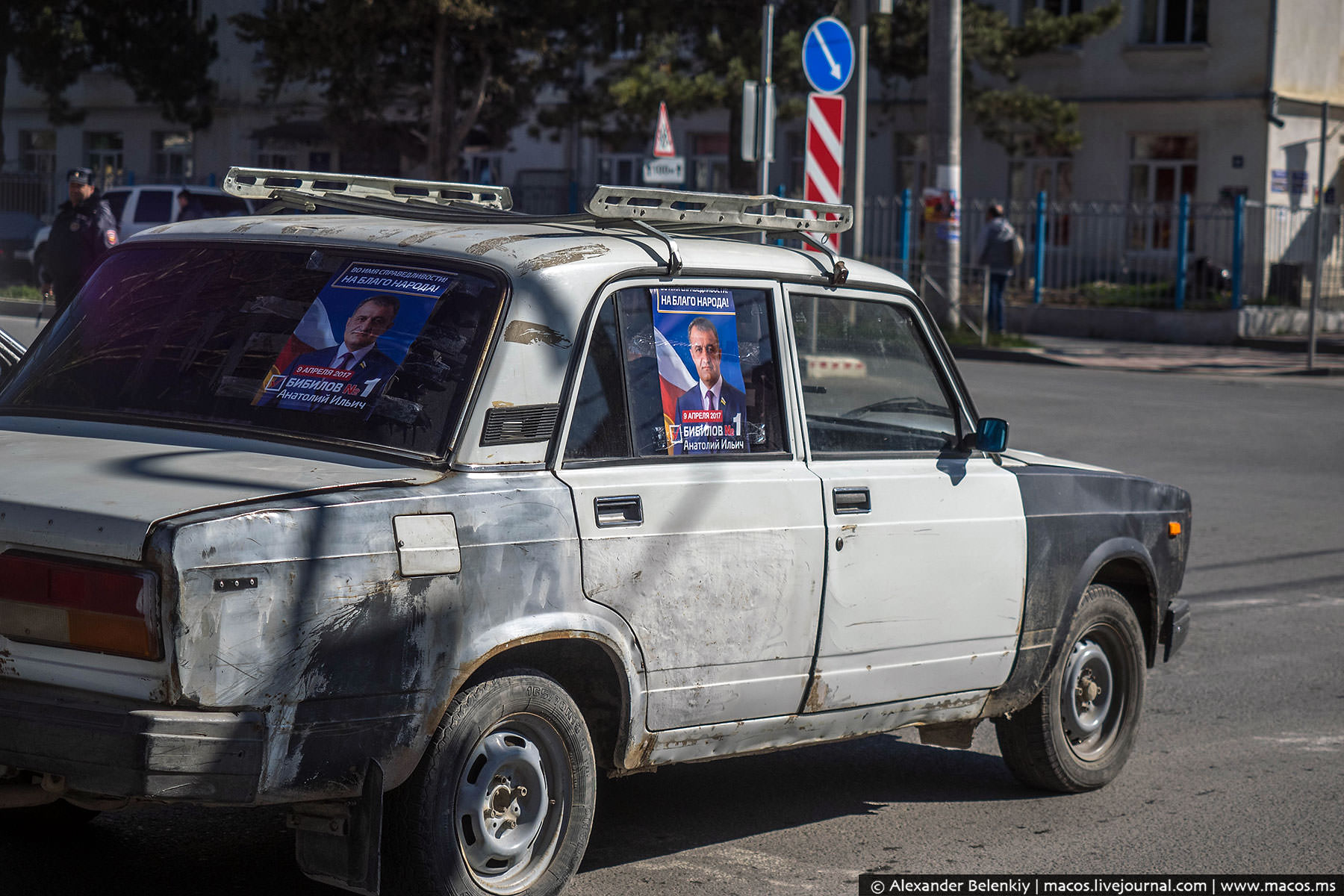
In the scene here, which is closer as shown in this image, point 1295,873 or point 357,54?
point 1295,873

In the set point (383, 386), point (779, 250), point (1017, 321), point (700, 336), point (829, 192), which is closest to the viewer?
point (383, 386)

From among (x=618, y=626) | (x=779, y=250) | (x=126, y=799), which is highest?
(x=779, y=250)

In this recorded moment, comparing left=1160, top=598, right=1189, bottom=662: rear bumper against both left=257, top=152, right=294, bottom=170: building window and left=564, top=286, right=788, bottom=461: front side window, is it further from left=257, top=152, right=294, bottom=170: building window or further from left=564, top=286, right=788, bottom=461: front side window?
left=257, top=152, right=294, bottom=170: building window

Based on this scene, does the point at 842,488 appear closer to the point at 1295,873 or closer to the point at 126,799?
the point at 1295,873

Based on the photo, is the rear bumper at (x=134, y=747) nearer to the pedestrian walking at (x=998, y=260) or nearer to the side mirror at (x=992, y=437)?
the side mirror at (x=992, y=437)

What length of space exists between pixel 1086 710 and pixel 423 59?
30570mm

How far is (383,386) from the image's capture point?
398cm

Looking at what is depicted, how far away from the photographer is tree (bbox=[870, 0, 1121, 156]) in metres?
30.9

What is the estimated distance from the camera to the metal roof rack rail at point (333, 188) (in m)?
5.00

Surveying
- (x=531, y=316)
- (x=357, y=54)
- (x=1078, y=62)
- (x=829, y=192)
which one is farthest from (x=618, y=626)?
(x=1078, y=62)

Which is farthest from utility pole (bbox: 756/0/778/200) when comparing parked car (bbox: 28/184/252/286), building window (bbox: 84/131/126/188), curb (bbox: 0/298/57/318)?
building window (bbox: 84/131/126/188)

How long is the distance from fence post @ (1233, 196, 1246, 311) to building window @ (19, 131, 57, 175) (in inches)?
1352

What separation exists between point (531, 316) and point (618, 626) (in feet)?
2.56

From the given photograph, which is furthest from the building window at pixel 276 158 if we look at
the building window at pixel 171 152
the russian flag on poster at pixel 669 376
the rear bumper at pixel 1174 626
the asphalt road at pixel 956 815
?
the russian flag on poster at pixel 669 376
